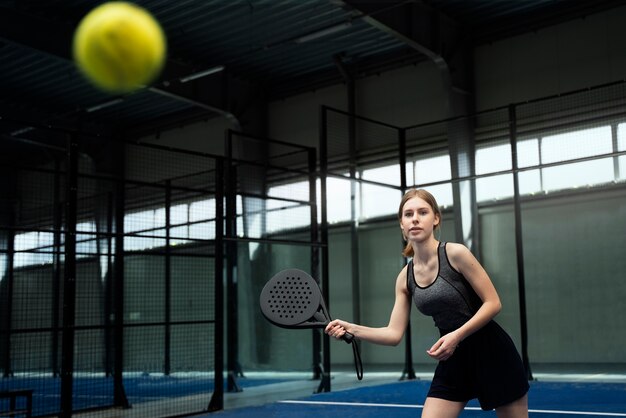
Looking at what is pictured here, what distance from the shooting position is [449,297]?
3.38 meters

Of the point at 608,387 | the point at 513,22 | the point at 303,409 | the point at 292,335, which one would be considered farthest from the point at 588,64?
the point at 303,409

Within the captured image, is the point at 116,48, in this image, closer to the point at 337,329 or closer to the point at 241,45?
the point at 337,329

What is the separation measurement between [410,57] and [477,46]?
1208 millimetres

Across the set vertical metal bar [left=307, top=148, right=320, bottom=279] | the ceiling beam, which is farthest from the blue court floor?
the ceiling beam

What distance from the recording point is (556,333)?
11.3 meters

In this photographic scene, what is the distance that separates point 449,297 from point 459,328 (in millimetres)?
179

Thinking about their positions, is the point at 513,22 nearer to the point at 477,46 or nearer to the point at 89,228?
the point at 477,46

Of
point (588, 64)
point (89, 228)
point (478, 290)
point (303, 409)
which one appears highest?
point (588, 64)

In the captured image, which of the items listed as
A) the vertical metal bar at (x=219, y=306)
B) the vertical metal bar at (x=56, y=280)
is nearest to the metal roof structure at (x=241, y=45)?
the vertical metal bar at (x=56, y=280)

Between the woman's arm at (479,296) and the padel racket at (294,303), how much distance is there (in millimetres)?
370

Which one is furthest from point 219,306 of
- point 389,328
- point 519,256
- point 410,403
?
point 389,328

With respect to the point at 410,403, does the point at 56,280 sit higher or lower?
higher

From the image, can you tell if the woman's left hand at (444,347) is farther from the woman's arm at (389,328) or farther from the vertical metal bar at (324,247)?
the vertical metal bar at (324,247)

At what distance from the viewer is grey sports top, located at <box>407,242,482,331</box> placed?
3.38 m
